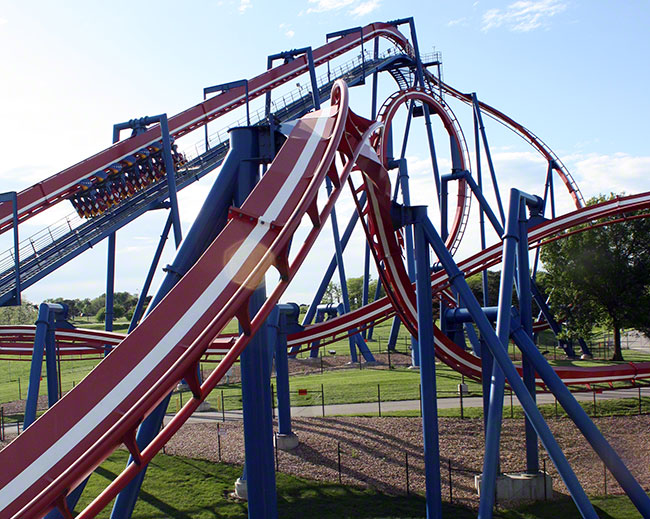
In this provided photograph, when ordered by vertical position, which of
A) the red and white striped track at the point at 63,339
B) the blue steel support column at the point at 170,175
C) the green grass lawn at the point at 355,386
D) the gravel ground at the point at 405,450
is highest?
the blue steel support column at the point at 170,175

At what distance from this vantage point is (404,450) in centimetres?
1444

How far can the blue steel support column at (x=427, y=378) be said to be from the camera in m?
9.93

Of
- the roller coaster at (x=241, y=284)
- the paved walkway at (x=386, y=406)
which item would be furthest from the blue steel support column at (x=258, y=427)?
the paved walkway at (x=386, y=406)

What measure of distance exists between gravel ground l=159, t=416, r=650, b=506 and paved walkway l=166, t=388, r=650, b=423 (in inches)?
42.0

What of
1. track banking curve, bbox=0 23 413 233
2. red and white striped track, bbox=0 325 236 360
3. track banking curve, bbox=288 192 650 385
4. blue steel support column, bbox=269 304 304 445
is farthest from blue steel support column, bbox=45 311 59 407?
track banking curve, bbox=288 192 650 385

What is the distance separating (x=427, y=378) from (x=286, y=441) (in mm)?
5600

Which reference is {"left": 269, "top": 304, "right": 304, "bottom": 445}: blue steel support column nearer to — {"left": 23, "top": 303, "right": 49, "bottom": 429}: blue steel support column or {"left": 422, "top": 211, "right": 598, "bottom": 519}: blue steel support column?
{"left": 422, "top": 211, "right": 598, "bottom": 519}: blue steel support column

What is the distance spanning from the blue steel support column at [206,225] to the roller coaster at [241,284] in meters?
0.02

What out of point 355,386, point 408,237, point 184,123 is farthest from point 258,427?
point 184,123

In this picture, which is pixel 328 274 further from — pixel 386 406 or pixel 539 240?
pixel 539 240

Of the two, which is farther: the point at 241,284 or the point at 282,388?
the point at 282,388

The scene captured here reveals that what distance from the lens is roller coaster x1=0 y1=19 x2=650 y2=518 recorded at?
4836 millimetres

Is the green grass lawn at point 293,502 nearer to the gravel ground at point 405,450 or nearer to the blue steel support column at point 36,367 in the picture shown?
the gravel ground at point 405,450

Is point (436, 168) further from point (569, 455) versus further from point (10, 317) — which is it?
point (10, 317)
